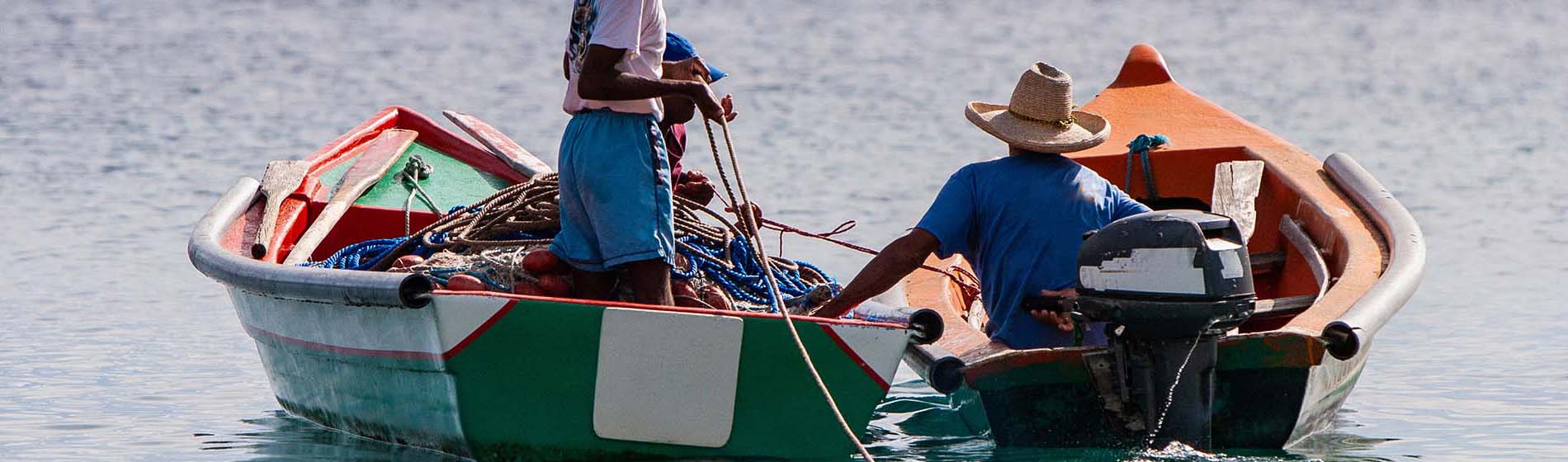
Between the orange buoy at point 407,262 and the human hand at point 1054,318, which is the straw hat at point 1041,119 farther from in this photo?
the orange buoy at point 407,262

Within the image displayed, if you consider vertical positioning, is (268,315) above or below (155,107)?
above

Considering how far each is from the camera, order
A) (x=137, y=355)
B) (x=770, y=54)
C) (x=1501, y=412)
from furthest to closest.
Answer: (x=770, y=54), (x=137, y=355), (x=1501, y=412)

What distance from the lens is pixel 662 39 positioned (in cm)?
561

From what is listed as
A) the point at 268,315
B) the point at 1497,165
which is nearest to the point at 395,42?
the point at 1497,165

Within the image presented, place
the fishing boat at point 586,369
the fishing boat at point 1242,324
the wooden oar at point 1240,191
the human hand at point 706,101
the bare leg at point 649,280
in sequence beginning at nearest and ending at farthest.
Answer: the fishing boat at point 586,369, the human hand at point 706,101, the fishing boat at point 1242,324, the bare leg at point 649,280, the wooden oar at point 1240,191

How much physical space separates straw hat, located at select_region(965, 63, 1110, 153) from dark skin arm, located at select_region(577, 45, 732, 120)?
1101 millimetres

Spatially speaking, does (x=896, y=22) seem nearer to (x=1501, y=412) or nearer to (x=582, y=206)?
(x=1501, y=412)

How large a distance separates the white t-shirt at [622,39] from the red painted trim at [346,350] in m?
0.81

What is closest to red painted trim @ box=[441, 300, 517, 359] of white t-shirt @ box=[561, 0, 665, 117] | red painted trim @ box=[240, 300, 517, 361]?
red painted trim @ box=[240, 300, 517, 361]

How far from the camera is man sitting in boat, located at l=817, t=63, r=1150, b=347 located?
596 cm

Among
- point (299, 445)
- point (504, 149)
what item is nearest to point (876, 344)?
point (299, 445)

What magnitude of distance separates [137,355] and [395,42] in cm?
1617

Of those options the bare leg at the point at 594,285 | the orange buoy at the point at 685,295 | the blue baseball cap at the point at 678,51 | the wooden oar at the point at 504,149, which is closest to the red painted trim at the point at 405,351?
the bare leg at the point at 594,285

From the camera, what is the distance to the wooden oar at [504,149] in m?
8.59
